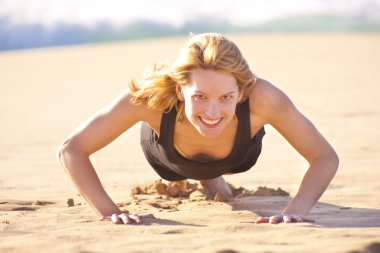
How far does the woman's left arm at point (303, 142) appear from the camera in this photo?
4.37 meters

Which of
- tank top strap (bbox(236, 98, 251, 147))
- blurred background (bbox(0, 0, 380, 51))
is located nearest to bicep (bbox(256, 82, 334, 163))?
tank top strap (bbox(236, 98, 251, 147))

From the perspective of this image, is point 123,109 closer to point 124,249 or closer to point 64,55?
point 124,249

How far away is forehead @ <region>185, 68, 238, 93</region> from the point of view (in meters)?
4.07

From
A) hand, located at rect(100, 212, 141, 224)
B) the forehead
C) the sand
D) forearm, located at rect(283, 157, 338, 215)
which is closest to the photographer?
the sand

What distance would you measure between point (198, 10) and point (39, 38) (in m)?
5.55

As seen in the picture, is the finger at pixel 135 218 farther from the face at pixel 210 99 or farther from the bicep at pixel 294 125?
the bicep at pixel 294 125

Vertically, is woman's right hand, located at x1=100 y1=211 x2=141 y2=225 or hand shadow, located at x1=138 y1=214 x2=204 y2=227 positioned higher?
woman's right hand, located at x1=100 y1=211 x2=141 y2=225

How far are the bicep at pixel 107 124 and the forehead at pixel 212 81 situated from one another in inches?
18.0

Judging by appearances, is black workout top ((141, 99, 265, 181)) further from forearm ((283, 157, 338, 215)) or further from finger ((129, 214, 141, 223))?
finger ((129, 214, 141, 223))

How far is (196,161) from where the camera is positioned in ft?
15.1

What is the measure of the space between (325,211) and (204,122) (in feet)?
3.26

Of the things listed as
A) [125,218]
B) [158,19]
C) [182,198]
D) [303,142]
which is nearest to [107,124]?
[125,218]

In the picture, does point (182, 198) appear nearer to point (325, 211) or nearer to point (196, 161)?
point (196, 161)

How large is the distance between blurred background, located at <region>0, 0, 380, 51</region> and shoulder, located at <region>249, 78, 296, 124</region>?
21.9 metres
